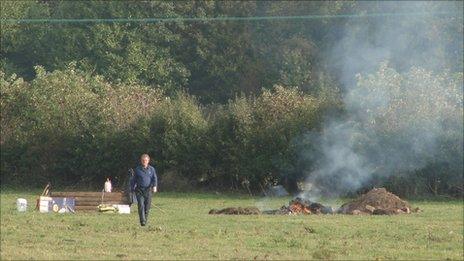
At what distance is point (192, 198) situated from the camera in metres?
43.7

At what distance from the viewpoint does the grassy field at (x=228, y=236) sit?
63.9 ft

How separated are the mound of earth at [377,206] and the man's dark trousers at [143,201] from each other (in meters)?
8.89

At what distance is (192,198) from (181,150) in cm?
727

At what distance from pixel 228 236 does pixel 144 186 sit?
11.8ft

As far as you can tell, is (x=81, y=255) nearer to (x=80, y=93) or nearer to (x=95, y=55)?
(x=80, y=93)

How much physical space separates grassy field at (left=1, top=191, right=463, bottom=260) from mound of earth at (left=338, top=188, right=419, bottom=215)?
4.84ft

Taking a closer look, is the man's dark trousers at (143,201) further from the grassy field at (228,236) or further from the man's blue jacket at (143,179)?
the grassy field at (228,236)

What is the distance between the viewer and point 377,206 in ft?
111

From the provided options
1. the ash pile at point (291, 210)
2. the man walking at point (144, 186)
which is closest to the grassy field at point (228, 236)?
the man walking at point (144, 186)

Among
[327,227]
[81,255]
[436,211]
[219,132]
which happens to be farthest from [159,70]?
[81,255]

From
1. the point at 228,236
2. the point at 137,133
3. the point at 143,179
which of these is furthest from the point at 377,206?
the point at 137,133

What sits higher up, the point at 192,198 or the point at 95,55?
the point at 95,55

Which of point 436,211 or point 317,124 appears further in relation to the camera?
point 317,124

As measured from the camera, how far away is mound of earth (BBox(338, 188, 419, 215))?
3281 centimetres
